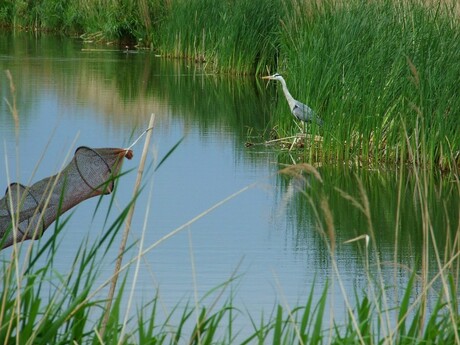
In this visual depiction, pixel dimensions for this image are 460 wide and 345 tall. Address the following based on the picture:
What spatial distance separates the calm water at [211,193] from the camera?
575cm

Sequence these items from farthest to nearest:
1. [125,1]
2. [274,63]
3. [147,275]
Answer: [125,1], [274,63], [147,275]

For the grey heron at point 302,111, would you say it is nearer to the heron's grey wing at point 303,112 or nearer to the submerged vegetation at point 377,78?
the heron's grey wing at point 303,112

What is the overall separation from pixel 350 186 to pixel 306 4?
341 centimetres

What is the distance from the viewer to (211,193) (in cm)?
848

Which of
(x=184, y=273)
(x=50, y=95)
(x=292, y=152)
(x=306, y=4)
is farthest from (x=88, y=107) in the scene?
(x=184, y=273)

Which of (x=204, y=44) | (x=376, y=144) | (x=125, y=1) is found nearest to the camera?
(x=376, y=144)

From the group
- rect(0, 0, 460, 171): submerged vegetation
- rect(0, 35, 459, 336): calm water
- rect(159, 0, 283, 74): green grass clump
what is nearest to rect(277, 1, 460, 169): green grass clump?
rect(0, 0, 460, 171): submerged vegetation

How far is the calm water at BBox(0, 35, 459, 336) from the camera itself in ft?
18.9

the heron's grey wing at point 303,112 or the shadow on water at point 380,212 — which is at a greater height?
the heron's grey wing at point 303,112

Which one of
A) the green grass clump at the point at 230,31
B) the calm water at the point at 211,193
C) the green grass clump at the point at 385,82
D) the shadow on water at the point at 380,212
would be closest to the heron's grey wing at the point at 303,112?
the green grass clump at the point at 385,82

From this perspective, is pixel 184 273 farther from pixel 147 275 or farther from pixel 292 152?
pixel 292 152

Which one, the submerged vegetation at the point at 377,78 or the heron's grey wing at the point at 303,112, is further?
the heron's grey wing at the point at 303,112

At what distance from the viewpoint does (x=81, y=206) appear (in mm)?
7855

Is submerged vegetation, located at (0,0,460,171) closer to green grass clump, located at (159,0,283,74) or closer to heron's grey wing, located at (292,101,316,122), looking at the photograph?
heron's grey wing, located at (292,101,316,122)
